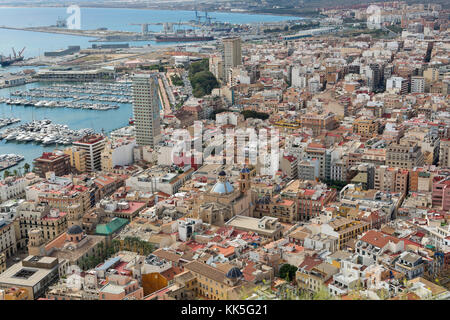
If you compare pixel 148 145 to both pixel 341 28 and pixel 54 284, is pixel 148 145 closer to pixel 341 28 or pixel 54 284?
pixel 54 284

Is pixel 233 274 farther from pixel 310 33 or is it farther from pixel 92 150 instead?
pixel 310 33

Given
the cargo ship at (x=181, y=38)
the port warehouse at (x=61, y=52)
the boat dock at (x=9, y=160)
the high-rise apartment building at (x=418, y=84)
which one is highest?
the cargo ship at (x=181, y=38)

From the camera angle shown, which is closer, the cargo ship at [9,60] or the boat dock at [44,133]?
the boat dock at [44,133]

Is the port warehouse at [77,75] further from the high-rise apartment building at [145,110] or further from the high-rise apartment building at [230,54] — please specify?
the high-rise apartment building at [145,110]

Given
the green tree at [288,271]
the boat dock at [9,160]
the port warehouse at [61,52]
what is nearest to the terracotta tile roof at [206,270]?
the green tree at [288,271]

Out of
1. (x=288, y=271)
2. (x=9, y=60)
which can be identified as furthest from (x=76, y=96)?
(x=288, y=271)

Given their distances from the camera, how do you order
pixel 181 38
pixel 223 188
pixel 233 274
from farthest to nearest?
pixel 181 38
pixel 223 188
pixel 233 274

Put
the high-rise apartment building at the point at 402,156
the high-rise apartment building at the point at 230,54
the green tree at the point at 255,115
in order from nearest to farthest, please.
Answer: the high-rise apartment building at the point at 402,156, the green tree at the point at 255,115, the high-rise apartment building at the point at 230,54

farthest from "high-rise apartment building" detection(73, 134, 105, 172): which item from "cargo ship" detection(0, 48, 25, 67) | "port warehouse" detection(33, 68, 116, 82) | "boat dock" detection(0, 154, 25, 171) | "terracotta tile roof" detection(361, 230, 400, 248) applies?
"cargo ship" detection(0, 48, 25, 67)
